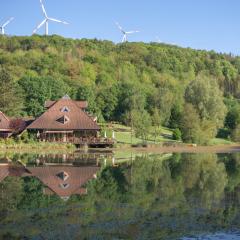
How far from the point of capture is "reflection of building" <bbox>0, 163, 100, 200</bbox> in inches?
1145

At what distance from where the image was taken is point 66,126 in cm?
6925

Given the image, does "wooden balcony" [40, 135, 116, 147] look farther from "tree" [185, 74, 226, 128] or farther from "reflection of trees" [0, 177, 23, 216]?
"reflection of trees" [0, 177, 23, 216]

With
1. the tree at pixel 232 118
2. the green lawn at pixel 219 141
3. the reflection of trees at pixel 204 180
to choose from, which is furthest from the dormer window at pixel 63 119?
the tree at pixel 232 118

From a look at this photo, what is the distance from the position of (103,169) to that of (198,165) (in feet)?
29.9

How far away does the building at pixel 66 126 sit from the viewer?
68.3m

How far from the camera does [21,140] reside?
65.9 metres

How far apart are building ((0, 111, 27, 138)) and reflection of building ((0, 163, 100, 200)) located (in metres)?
26.1

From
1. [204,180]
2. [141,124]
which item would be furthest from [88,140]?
[204,180]

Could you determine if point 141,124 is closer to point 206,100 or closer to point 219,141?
point 206,100

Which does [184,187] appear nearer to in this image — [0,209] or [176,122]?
[0,209]

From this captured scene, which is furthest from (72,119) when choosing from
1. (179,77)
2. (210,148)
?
(179,77)

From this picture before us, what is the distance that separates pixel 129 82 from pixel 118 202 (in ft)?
288

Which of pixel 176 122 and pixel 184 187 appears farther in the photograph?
pixel 176 122

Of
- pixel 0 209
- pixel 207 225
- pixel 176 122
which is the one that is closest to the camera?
pixel 207 225
